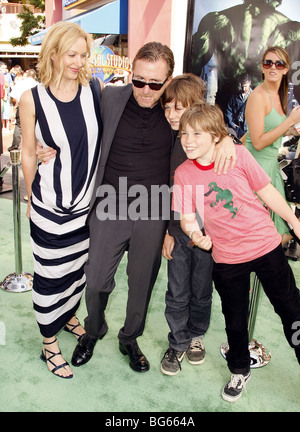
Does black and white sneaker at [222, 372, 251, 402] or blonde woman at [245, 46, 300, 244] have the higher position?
blonde woman at [245, 46, 300, 244]

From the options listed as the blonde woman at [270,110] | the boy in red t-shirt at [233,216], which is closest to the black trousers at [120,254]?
the boy in red t-shirt at [233,216]

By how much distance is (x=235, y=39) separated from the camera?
219 inches

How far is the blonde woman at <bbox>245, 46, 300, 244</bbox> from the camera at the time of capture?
9.48 ft

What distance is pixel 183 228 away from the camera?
2.13m

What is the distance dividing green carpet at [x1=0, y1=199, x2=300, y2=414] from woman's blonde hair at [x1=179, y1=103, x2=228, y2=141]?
1.40 m

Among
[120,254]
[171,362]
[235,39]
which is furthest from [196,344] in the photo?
[235,39]

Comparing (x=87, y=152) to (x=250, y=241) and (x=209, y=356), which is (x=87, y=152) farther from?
(x=209, y=356)

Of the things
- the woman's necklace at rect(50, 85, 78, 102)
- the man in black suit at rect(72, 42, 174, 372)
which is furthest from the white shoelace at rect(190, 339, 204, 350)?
the woman's necklace at rect(50, 85, 78, 102)

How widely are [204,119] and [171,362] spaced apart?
1.44 meters

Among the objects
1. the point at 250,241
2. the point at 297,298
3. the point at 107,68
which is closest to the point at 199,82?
the point at 250,241

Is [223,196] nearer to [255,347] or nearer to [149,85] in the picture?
[149,85]

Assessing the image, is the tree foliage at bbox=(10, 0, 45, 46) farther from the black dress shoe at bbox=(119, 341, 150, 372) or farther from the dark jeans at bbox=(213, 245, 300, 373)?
the dark jeans at bbox=(213, 245, 300, 373)

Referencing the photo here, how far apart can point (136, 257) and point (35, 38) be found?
14150mm

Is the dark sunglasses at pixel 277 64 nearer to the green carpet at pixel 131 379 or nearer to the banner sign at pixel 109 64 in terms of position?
the green carpet at pixel 131 379
